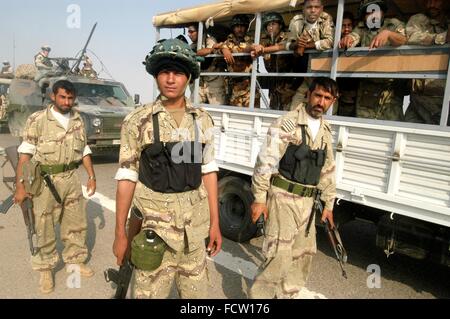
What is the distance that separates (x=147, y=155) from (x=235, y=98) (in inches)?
126

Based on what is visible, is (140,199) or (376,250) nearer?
(140,199)

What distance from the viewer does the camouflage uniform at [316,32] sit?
371 centimetres

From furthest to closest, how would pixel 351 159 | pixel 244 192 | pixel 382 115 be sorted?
pixel 244 192
pixel 382 115
pixel 351 159

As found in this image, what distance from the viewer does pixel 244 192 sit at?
4.36 meters

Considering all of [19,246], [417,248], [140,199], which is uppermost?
[140,199]

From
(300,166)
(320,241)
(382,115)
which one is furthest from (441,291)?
(300,166)

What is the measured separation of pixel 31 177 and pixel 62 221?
57cm

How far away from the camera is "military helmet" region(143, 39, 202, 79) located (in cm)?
202

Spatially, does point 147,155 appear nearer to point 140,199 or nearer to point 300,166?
point 140,199

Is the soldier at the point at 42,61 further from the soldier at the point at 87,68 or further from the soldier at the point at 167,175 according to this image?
the soldier at the point at 167,175

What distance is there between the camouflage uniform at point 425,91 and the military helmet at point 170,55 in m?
2.22

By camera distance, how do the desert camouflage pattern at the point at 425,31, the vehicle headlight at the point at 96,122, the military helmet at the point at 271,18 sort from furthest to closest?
the vehicle headlight at the point at 96,122 < the military helmet at the point at 271,18 < the desert camouflage pattern at the point at 425,31

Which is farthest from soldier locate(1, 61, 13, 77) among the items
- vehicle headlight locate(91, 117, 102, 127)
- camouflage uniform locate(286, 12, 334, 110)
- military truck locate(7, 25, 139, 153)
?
camouflage uniform locate(286, 12, 334, 110)

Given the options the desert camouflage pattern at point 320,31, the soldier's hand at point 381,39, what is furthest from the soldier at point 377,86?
the soldier's hand at point 381,39
